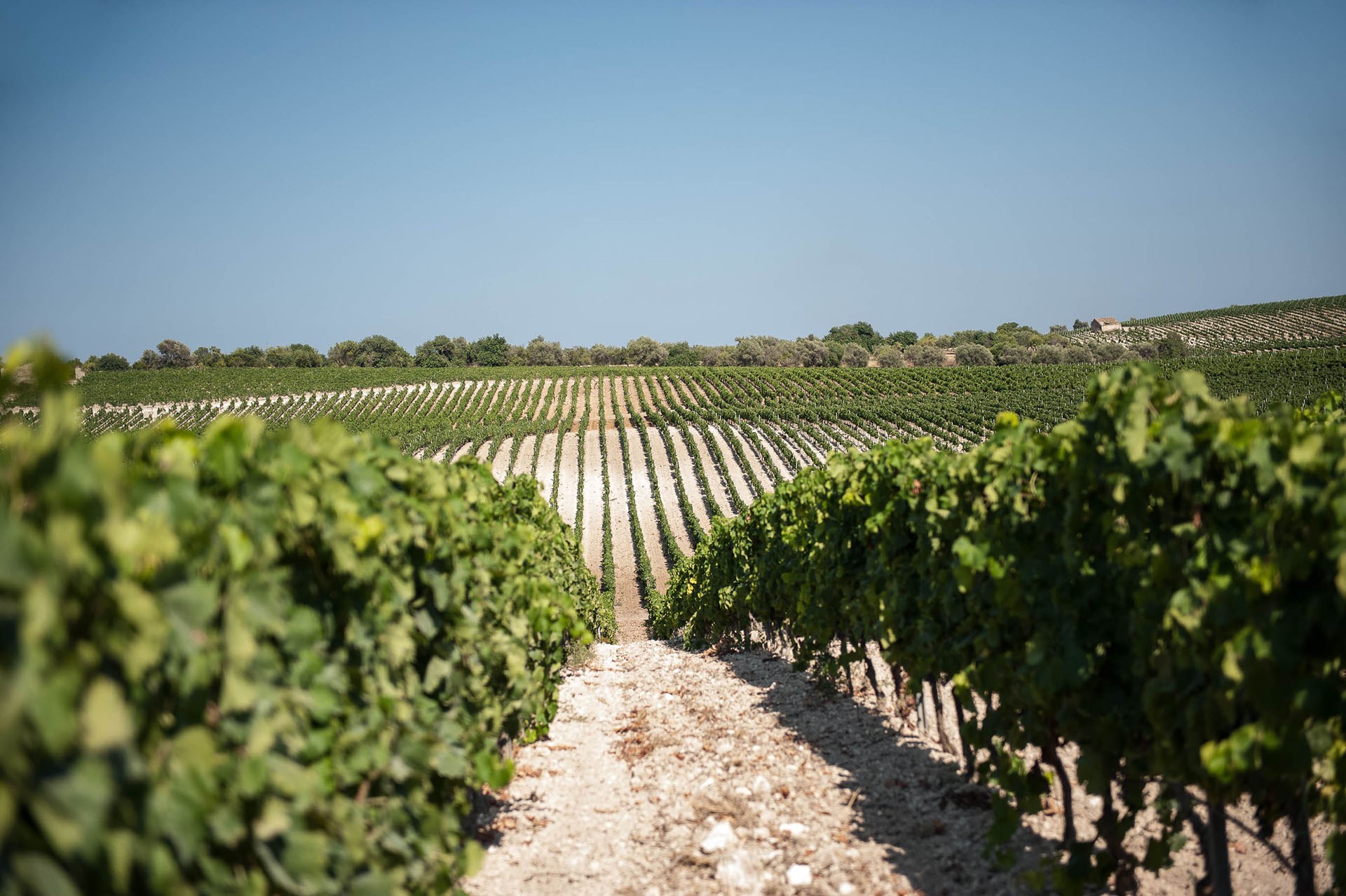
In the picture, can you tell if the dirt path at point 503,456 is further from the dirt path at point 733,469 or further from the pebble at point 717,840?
the pebble at point 717,840

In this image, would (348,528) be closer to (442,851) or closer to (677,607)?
(442,851)

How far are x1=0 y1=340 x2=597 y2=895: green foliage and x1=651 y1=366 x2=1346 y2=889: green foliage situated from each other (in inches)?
110

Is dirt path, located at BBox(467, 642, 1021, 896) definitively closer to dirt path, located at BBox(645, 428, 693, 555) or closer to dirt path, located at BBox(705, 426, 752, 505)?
dirt path, located at BBox(645, 428, 693, 555)

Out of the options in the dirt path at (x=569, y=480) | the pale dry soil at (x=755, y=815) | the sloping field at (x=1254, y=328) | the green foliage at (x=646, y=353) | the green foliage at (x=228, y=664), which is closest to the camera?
the green foliage at (x=228, y=664)

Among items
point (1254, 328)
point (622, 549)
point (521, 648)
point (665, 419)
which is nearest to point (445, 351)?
point (665, 419)

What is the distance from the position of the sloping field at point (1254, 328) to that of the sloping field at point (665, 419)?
3108cm

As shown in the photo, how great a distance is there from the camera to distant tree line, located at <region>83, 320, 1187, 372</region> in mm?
94500

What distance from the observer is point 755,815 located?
504 cm

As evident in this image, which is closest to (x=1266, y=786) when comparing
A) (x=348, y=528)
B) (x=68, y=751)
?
(x=348, y=528)

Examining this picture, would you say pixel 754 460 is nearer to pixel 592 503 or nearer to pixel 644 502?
pixel 644 502

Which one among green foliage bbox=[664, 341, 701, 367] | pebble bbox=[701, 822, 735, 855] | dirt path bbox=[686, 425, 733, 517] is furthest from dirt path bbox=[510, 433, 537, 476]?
green foliage bbox=[664, 341, 701, 367]

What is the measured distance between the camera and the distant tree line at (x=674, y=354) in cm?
9450

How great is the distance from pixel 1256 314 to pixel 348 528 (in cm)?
14301

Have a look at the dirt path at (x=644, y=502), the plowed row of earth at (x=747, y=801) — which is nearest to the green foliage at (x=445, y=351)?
the dirt path at (x=644, y=502)
